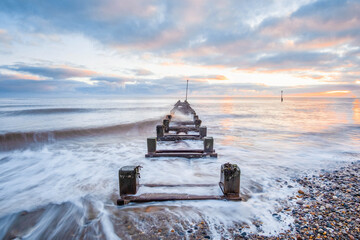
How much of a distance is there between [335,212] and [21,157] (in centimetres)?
1100

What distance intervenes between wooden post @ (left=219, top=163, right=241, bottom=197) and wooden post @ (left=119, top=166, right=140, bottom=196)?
1.86 m

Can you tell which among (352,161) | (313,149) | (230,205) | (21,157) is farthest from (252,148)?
(21,157)

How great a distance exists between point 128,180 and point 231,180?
211 cm

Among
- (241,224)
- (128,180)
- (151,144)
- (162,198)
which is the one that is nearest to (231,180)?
(241,224)

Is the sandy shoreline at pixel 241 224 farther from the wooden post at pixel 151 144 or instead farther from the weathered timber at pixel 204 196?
the wooden post at pixel 151 144

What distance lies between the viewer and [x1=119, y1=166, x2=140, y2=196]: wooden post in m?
3.59

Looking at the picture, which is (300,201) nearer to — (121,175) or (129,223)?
(129,223)

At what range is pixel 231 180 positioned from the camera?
12.1ft

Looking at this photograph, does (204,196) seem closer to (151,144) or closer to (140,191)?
(140,191)

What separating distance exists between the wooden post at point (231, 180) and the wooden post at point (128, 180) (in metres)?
1.86

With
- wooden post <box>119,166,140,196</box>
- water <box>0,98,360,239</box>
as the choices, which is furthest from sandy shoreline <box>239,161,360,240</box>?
wooden post <box>119,166,140,196</box>

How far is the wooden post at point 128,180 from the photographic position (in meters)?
3.59

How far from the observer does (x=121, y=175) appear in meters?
3.60

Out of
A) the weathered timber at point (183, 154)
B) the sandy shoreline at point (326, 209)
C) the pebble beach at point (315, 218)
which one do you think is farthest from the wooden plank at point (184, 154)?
the pebble beach at point (315, 218)
